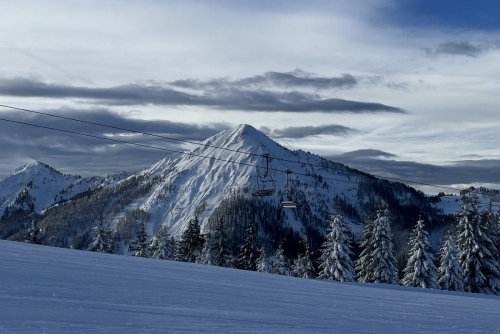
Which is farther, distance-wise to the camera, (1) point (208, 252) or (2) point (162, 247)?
(2) point (162, 247)

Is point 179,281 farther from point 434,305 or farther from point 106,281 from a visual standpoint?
point 434,305

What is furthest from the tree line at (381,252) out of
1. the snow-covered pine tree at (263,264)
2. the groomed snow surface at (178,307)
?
the groomed snow surface at (178,307)

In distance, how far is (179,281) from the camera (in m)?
17.6

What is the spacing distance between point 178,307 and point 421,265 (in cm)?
4237

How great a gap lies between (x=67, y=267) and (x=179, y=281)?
132 inches

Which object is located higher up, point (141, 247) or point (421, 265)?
point (421, 265)

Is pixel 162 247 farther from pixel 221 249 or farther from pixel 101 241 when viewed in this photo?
pixel 101 241

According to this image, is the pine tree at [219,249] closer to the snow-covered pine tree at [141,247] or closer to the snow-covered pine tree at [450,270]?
the snow-covered pine tree at [141,247]

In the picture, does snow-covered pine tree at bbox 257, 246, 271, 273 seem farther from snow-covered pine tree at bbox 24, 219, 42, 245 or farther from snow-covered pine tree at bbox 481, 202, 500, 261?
snow-covered pine tree at bbox 24, 219, 42, 245

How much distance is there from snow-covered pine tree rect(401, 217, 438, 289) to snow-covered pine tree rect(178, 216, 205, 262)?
74.4ft

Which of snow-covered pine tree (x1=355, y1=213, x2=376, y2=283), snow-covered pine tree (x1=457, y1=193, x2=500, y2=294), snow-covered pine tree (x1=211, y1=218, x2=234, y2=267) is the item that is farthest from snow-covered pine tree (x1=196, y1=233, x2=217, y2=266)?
snow-covered pine tree (x1=457, y1=193, x2=500, y2=294)

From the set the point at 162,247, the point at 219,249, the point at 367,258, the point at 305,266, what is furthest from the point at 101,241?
the point at 367,258

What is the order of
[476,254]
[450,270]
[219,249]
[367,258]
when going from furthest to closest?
[219,249] < [367,258] < [450,270] < [476,254]

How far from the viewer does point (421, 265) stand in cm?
5059
